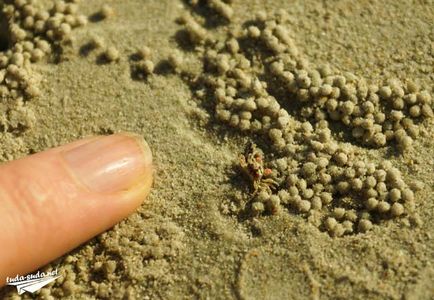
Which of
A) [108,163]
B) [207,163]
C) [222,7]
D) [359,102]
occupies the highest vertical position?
[222,7]

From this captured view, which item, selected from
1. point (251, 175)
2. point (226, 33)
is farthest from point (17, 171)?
point (226, 33)

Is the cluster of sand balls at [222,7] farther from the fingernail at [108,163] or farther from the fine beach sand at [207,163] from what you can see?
the fingernail at [108,163]

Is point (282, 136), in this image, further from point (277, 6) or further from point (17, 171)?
A: point (17, 171)

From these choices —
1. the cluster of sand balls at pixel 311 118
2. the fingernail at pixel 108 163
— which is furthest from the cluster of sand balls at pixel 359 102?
the fingernail at pixel 108 163

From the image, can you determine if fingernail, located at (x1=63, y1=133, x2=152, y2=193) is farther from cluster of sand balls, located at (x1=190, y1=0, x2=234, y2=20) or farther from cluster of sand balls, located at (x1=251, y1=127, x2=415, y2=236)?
cluster of sand balls, located at (x1=190, y1=0, x2=234, y2=20)

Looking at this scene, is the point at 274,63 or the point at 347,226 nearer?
the point at 347,226

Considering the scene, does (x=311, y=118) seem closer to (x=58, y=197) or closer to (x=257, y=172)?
(x=257, y=172)

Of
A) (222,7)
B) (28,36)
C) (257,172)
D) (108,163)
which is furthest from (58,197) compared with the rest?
(222,7)
